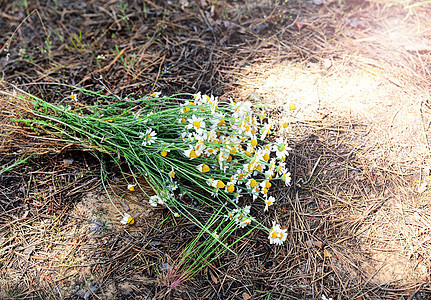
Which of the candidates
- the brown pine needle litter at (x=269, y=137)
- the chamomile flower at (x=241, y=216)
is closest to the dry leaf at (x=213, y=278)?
the brown pine needle litter at (x=269, y=137)

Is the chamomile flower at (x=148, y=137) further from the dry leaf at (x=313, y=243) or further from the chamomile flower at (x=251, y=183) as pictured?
the dry leaf at (x=313, y=243)

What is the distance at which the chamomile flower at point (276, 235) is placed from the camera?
157 cm

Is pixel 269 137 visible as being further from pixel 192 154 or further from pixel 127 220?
pixel 127 220

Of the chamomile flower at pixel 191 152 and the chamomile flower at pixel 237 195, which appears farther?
the chamomile flower at pixel 237 195

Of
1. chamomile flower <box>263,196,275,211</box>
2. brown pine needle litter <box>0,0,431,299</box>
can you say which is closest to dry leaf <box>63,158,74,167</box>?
brown pine needle litter <box>0,0,431,299</box>

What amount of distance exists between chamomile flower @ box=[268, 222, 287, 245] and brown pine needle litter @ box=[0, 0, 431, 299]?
6 centimetres

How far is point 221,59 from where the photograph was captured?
7.67 ft

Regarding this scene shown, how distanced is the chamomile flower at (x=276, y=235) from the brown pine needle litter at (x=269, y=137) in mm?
58

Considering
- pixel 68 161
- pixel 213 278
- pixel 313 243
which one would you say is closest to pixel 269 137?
pixel 313 243

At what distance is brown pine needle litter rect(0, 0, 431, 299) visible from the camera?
1557 millimetres

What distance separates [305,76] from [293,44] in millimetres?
351

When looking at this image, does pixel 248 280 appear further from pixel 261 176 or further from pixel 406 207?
pixel 406 207

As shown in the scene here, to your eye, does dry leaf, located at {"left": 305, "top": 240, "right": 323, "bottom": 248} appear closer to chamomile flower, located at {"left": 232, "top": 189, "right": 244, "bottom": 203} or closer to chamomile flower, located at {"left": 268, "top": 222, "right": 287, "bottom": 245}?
chamomile flower, located at {"left": 268, "top": 222, "right": 287, "bottom": 245}

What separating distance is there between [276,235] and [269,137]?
0.66 meters
